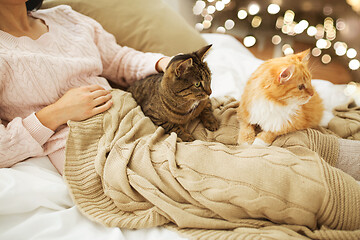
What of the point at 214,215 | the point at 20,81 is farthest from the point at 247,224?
the point at 20,81

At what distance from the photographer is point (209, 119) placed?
106 centimetres

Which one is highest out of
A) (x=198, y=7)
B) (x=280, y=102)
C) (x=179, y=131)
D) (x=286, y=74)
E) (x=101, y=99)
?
(x=198, y=7)

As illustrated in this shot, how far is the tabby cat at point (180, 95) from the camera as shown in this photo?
38.9 inches

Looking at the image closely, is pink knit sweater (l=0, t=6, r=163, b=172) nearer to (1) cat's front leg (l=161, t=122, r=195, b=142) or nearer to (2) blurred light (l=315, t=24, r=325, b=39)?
(1) cat's front leg (l=161, t=122, r=195, b=142)

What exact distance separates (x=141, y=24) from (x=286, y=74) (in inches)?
36.4

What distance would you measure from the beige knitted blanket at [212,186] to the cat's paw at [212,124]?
0.24 m

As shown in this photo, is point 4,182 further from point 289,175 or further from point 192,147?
point 289,175

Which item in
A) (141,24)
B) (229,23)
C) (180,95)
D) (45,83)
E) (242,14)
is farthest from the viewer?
(229,23)

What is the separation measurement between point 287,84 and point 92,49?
881mm

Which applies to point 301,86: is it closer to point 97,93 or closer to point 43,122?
point 97,93

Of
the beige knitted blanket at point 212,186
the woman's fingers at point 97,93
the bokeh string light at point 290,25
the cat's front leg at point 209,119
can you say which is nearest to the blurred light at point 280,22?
the bokeh string light at point 290,25

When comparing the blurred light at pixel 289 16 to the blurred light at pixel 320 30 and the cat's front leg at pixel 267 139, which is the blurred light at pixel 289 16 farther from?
the cat's front leg at pixel 267 139

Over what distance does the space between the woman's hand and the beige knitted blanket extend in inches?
2.1

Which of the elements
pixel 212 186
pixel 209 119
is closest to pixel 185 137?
pixel 209 119
